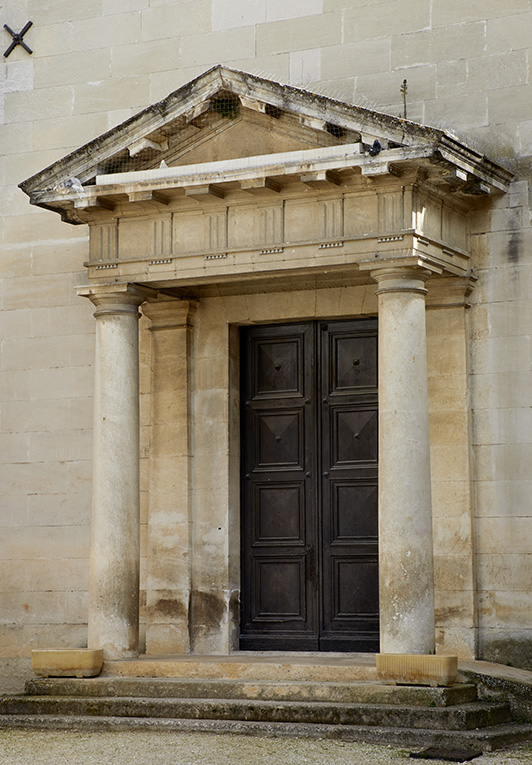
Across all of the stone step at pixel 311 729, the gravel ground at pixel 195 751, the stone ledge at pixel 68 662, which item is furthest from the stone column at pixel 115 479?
the gravel ground at pixel 195 751

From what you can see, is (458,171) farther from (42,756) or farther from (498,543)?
(42,756)

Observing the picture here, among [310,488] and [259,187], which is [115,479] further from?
[259,187]

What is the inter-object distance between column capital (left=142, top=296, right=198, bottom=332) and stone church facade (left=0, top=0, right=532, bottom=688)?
0.07 feet

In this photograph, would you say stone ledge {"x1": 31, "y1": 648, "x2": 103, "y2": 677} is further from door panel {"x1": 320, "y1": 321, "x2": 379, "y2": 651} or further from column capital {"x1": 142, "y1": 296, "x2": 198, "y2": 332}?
column capital {"x1": 142, "y1": 296, "x2": 198, "y2": 332}

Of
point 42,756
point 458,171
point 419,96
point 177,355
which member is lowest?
point 42,756

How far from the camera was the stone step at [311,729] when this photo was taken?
9.46m

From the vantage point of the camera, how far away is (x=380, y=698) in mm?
10062

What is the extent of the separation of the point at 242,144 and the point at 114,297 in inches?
75.7

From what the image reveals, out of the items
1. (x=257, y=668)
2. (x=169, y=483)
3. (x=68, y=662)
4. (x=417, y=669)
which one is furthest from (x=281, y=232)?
(x=68, y=662)

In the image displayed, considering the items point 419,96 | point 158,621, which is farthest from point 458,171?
point 158,621

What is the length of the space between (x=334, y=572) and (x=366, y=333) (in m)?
2.42

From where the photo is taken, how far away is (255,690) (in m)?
10.5

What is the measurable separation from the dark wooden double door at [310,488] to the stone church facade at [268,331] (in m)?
0.03

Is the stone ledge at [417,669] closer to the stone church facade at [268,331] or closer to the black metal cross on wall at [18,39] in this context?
the stone church facade at [268,331]
